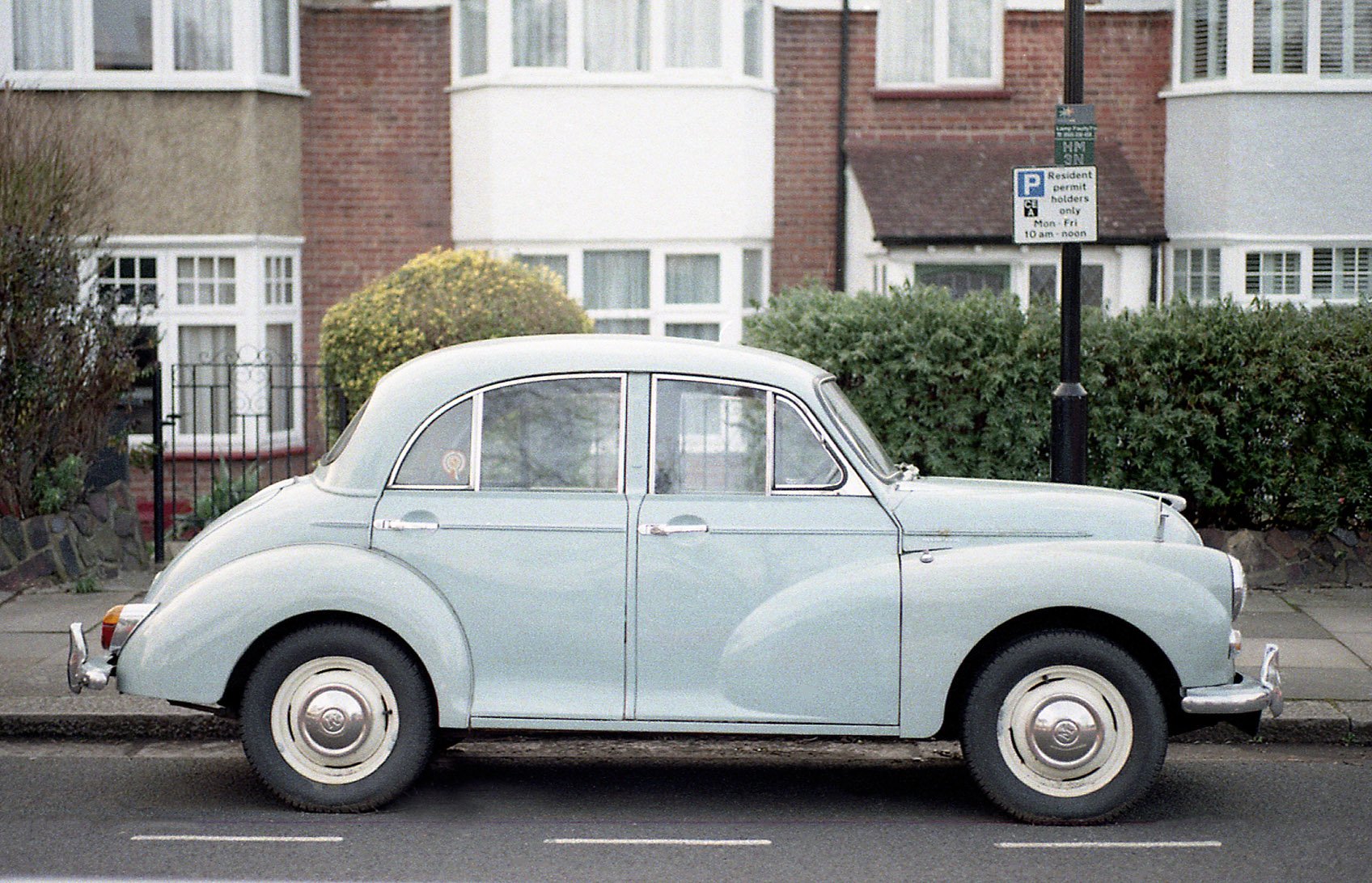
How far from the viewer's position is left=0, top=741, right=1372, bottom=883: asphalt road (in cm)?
566

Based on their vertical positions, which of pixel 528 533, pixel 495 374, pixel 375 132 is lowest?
pixel 528 533

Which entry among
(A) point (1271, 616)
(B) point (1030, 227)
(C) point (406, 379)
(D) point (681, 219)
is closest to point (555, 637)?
(C) point (406, 379)

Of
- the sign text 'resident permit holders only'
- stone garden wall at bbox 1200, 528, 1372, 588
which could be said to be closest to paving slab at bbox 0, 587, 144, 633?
the sign text 'resident permit holders only'

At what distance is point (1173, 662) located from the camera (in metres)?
6.11

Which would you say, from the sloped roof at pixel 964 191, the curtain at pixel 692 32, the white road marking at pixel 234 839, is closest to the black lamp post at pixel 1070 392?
the white road marking at pixel 234 839

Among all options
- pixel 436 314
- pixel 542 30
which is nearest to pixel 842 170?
pixel 542 30

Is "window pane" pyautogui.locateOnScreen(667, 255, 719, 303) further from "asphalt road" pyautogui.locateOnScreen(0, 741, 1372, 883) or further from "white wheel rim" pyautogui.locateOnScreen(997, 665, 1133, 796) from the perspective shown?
"white wheel rim" pyautogui.locateOnScreen(997, 665, 1133, 796)

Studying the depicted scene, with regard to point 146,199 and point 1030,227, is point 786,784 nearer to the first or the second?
point 1030,227

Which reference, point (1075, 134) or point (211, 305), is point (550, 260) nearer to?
point (211, 305)

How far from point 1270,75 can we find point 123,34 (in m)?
10.2

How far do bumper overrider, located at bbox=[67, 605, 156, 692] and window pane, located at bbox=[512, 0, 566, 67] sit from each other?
10085 millimetres

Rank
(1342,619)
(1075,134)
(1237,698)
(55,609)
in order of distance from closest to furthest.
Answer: (1237,698), (1075,134), (1342,619), (55,609)

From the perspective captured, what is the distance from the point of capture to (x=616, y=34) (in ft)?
51.5

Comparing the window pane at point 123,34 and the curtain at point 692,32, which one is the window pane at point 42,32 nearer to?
the window pane at point 123,34
